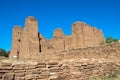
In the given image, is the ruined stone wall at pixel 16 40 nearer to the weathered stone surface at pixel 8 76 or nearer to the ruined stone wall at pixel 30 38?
the ruined stone wall at pixel 30 38

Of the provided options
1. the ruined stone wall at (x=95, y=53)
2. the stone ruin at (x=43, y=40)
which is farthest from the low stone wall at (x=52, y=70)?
the stone ruin at (x=43, y=40)

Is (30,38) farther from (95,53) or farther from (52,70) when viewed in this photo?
(52,70)

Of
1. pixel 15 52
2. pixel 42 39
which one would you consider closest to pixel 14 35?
pixel 15 52

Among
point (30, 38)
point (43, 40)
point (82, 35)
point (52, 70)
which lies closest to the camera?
point (52, 70)

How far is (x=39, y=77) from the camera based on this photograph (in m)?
7.36

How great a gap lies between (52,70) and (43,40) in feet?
88.6

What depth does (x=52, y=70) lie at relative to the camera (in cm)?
770

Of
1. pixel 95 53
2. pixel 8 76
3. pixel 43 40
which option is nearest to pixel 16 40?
pixel 43 40

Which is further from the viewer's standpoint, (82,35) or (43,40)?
(43,40)

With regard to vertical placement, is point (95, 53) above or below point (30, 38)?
below

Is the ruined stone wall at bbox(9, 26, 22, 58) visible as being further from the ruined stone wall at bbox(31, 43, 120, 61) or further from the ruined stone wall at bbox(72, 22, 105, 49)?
the ruined stone wall at bbox(31, 43, 120, 61)

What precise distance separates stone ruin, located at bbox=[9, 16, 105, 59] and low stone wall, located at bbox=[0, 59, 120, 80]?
18.1m

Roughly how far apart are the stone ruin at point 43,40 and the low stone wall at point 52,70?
59.5 feet

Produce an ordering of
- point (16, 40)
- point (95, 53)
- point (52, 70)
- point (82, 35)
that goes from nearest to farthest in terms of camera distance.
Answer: point (52, 70)
point (95, 53)
point (82, 35)
point (16, 40)
